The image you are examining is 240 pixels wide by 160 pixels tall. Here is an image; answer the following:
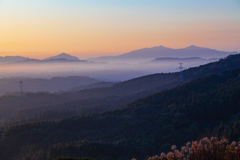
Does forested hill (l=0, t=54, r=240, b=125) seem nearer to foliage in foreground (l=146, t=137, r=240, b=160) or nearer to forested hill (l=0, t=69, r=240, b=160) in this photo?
forested hill (l=0, t=69, r=240, b=160)

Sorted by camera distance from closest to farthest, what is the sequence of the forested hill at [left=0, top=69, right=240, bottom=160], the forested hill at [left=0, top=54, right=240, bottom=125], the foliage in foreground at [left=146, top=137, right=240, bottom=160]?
the foliage in foreground at [left=146, top=137, right=240, bottom=160]
the forested hill at [left=0, top=69, right=240, bottom=160]
the forested hill at [left=0, top=54, right=240, bottom=125]

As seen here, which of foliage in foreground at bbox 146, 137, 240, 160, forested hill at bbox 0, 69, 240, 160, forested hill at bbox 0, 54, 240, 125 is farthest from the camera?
forested hill at bbox 0, 54, 240, 125

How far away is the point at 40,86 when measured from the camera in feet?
471

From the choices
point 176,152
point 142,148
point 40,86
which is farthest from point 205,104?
point 40,86

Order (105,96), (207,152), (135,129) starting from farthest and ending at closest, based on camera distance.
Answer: (105,96)
(135,129)
(207,152)

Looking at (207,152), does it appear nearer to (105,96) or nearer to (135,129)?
(135,129)

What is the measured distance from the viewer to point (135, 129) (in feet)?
83.9

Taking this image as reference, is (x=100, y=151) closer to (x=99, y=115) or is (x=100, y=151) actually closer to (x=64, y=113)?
(x=99, y=115)

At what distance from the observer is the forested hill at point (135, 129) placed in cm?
1922

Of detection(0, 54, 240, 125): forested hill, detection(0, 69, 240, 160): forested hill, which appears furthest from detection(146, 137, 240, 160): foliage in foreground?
detection(0, 54, 240, 125): forested hill

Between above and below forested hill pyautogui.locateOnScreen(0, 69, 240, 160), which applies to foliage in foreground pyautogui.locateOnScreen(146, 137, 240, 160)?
above

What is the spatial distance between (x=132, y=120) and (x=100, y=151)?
10594 mm

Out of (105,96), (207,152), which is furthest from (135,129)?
(105,96)

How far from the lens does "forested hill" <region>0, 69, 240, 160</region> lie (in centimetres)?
1922
